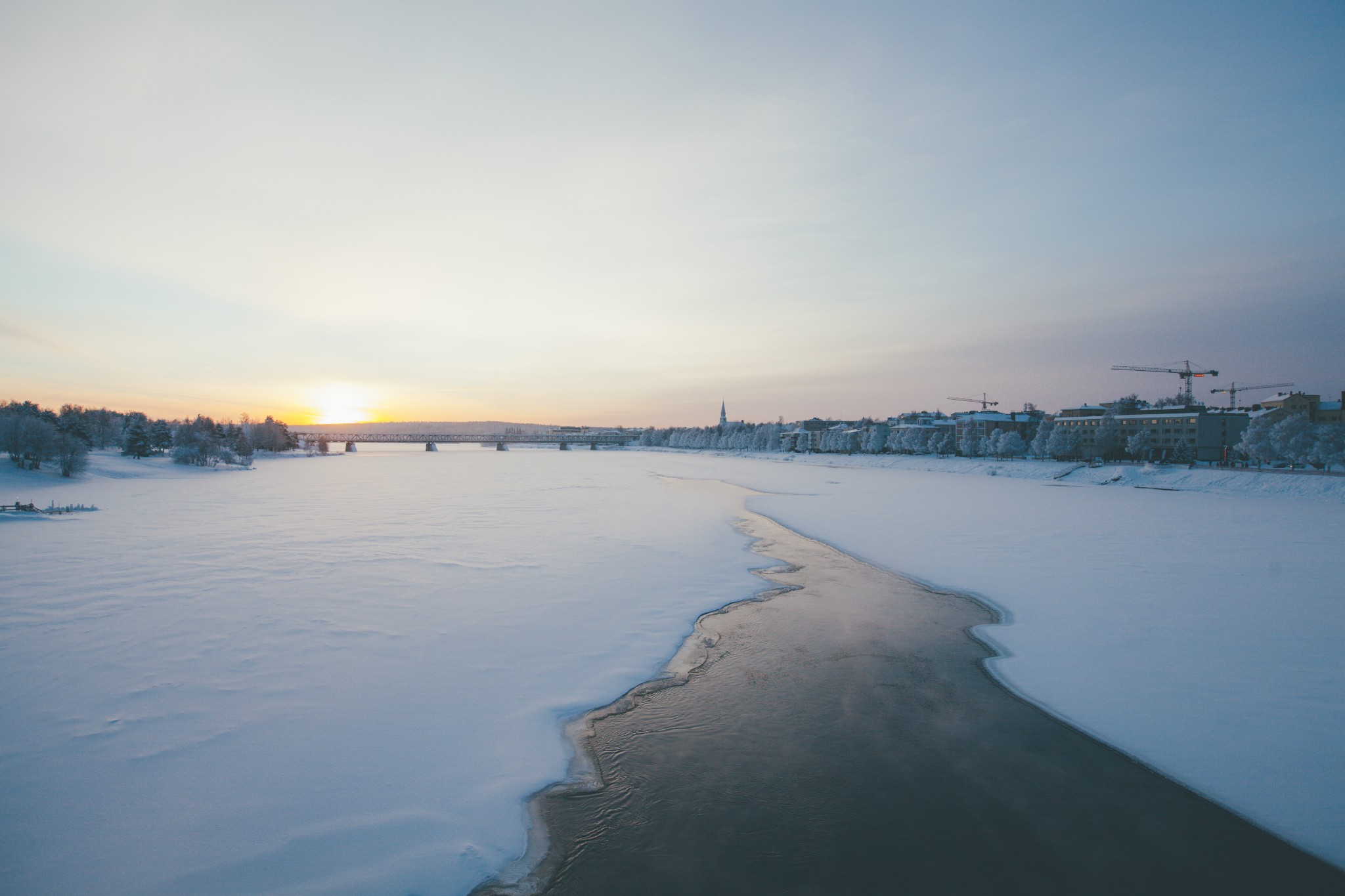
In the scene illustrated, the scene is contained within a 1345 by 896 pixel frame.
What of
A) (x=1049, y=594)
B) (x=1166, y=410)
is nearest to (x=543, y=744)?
(x=1049, y=594)

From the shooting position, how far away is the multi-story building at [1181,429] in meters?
98.8

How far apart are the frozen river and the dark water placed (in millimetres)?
686

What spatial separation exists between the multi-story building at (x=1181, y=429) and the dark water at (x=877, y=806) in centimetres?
10749

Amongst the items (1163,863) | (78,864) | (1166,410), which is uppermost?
(1166,410)

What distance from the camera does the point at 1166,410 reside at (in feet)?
373

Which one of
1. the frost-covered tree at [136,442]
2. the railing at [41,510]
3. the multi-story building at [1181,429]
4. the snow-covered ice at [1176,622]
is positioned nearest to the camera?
the snow-covered ice at [1176,622]

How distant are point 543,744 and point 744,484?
5059cm

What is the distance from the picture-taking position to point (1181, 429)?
105 m

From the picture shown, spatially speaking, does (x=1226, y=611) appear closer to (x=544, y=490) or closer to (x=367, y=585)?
(x=367, y=585)

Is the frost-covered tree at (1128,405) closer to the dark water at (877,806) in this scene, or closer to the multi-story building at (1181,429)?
the multi-story building at (1181,429)

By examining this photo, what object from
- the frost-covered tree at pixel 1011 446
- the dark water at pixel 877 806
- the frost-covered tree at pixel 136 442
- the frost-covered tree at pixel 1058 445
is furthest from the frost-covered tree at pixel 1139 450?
the frost-covered tree at pixel 136 442

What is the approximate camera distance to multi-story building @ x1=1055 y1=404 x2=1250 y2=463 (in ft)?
324

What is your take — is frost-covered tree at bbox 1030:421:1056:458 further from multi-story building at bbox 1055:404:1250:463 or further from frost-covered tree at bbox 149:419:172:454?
frost-covered tree at bbox 149:419:172:454

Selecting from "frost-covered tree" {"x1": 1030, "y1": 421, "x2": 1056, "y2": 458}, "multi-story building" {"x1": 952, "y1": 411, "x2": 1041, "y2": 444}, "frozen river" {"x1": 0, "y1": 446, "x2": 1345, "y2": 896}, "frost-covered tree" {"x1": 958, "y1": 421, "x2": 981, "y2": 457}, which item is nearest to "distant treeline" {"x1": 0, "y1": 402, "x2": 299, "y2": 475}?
"frozen river" {"x1": 0, "y1": 446, "x2": 1345, "y2": 896}
